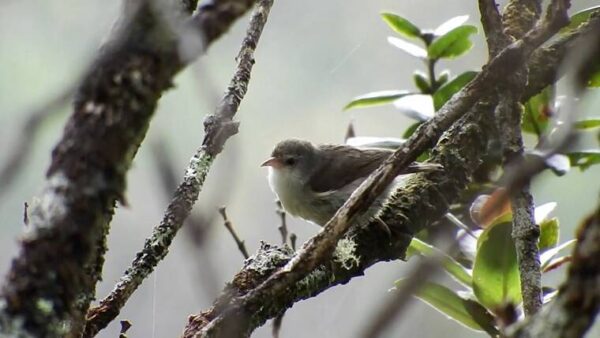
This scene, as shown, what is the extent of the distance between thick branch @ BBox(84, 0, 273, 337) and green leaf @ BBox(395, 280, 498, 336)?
43 cm

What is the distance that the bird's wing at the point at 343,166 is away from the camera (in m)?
2.19

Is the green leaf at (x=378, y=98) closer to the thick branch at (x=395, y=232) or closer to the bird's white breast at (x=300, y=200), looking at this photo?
the thick branch at (x=395, y=232)

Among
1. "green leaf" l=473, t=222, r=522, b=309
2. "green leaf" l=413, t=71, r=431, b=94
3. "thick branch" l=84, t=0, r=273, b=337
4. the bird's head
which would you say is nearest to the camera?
"thick branch" l=84, t=0, r=273, b=337

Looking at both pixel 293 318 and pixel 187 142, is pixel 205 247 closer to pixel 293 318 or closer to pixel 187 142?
pixel 293 318

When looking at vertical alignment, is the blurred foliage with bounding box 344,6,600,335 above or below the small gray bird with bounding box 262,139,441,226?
below

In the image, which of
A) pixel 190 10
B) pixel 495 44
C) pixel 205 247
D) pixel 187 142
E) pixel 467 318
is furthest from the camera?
pixel 187 142

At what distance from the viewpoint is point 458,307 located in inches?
52.4

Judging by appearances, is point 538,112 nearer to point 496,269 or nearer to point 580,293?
point 496,269

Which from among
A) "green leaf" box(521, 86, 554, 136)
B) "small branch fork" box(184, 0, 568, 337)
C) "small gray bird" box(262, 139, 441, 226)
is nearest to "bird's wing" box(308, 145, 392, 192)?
"small gray bird" box(262, 139, 441, 226)

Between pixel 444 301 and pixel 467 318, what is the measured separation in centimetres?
5

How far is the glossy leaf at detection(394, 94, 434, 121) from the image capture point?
5.31 ft

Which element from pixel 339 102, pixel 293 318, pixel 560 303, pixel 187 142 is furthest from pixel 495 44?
pixel 339 102

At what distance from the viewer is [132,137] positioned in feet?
1.65

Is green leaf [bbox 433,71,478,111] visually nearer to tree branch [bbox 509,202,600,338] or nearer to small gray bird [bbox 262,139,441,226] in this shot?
small gray bird [bbox 262,139,441,226]
